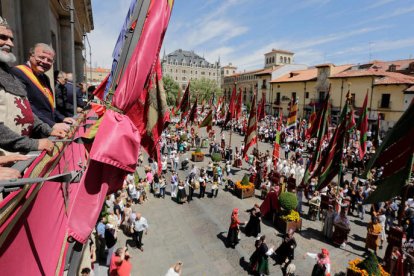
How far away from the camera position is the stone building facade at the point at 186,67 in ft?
319

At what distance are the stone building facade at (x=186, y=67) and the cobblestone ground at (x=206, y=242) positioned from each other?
86.3 meters

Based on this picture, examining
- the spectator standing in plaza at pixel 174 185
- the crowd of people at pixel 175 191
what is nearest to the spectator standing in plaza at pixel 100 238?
the crowd of people at pixel 175 191

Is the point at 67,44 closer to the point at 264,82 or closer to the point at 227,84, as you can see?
the point at 264,82

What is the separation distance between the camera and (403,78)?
31812mm

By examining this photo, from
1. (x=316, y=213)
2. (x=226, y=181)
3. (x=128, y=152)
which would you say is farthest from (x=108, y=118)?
(x=226, y=181)

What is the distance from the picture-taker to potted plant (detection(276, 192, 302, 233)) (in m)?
11.0

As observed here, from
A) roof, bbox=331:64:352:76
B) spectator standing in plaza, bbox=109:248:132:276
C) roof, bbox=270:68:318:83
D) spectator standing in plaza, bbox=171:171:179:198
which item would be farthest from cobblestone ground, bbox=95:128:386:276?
roof, bbox=270:68:318:83

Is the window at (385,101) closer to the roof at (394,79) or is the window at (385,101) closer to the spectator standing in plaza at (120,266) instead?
the roof at (394,79)

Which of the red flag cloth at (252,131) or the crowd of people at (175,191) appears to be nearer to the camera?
the crowd of people at (175,191)

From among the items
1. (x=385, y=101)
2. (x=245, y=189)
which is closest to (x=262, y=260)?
(x=245, y=189)

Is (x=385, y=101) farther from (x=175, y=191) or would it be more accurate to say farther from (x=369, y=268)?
(x=369, y=268)

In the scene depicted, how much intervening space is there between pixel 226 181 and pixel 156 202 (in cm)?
488

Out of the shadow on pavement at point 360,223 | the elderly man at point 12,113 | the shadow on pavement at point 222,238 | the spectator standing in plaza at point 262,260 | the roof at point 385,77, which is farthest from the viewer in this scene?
the roof at point 385,77

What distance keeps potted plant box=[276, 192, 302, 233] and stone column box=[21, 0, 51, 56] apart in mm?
9736
